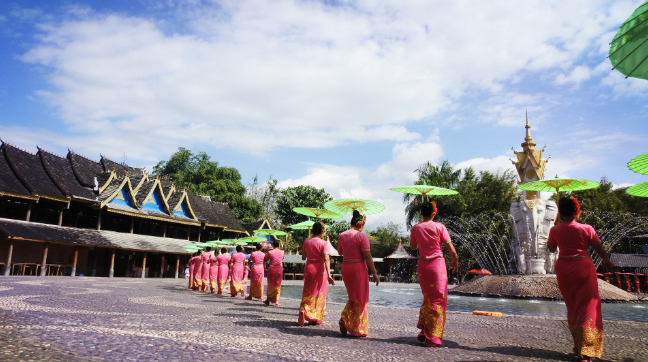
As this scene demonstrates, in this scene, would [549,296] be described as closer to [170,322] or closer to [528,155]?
[528,155]

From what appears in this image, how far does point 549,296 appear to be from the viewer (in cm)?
1247

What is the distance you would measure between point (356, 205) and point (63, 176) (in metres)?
22.7

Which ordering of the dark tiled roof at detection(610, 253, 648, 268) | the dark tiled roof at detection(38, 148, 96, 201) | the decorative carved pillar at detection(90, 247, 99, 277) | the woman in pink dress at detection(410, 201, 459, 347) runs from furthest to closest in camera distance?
1. the dark tiled roof at detection(610, 253, 648, 268)
2. the decorative carved pillar at detection(90, 247, 99, 277)
3. the dark tiled roof at detection(38, 148, 96, 201)
4. the woman in pink dress at detection(410, 201, 459, 347)

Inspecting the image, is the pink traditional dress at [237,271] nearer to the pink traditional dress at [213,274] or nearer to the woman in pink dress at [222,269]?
the woman in pink dress at [222,269]

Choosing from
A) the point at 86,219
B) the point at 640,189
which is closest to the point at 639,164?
the point at 640,189

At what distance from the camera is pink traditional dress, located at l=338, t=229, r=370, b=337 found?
5359mm

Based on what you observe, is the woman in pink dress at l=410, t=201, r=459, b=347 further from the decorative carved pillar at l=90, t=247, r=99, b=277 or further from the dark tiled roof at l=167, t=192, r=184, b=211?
the dark tiled roof at l=167, t=192, r=184, b=211

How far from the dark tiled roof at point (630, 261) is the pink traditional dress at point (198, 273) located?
25.0 metres

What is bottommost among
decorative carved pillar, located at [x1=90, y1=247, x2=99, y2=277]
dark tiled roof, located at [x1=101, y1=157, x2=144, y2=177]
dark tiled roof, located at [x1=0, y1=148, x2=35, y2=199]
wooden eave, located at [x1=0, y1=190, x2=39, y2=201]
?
decorative carved pillar, located at [x1=90, y1=247, x2=99, y2=277]

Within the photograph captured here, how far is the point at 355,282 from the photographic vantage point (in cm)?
559

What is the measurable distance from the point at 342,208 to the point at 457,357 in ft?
17.7

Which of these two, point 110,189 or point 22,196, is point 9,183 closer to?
point 22,196

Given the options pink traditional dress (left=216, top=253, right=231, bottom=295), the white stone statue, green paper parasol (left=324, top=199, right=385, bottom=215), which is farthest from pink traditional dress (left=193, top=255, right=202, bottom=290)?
the white stone statue

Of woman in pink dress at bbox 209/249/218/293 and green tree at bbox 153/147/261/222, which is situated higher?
green tree at bbox 153/147/261/222
